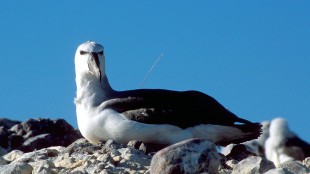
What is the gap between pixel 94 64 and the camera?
11.9m

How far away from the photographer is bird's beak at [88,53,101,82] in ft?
38.8

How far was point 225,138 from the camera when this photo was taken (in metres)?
12.2

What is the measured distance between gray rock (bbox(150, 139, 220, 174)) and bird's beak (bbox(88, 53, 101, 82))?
11.5ft

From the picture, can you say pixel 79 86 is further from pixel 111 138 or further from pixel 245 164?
pixel 245 164

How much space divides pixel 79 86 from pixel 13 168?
2783 mm

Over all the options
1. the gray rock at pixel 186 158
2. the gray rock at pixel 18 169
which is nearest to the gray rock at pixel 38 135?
the gray rock at pixel 18 169

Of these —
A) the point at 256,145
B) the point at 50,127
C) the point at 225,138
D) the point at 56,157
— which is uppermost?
the point at 256,145

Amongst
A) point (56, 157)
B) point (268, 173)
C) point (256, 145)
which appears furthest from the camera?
point (256, 145)

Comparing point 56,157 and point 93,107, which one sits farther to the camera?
point 93,107

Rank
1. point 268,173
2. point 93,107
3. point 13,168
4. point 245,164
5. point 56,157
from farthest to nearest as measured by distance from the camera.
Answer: point 93,107 → point 56,157 → point 13,168 → point 245,164 → point 268,173

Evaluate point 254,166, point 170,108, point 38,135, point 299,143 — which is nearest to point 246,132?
point 170,108

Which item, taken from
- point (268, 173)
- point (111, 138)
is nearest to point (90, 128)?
point (111, 138)

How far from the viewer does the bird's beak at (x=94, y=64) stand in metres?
11.8

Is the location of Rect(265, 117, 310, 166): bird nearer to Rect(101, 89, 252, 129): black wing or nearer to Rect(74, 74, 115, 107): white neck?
Rect(101, 89, 252, 129): black wing
